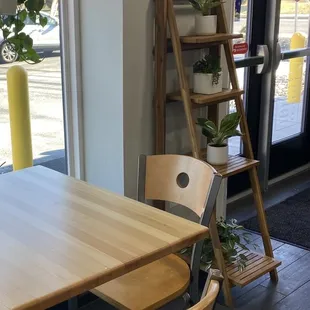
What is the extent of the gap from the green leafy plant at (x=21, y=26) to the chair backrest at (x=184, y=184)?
0.63 metres

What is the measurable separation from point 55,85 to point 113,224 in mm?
1111

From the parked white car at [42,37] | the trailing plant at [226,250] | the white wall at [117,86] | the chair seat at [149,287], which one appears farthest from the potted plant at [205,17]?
the chair seat at [149,287]

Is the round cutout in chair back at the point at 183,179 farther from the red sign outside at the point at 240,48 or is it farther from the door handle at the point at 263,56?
the door handle at the point at 263,56

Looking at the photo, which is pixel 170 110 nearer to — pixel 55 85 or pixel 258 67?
pixel 55 85

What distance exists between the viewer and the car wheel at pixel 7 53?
2.17 m

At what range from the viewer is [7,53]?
7.25 feet

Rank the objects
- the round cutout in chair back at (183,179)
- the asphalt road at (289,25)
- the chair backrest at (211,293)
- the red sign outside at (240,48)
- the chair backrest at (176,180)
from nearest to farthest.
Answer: the chair backrest at (211,293)
the chair backrest at (176,180)
the round cutout in chair back at (183,179)
the red sign outside at (240,48)
the asphalt road at (289,25)

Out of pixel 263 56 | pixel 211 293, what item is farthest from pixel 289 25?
pixel 211 293

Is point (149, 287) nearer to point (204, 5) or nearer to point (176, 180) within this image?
point (176, 180)

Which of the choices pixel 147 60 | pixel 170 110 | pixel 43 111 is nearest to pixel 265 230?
pixel 170 110

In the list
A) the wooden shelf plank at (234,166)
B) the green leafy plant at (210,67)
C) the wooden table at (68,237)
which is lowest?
the wooden shelf plank at (234,166)

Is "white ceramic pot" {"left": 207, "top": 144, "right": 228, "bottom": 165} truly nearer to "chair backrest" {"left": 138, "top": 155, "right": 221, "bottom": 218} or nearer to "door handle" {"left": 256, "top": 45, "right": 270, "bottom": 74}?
"chair backrest" {"left": 138, "top": 155, "right": 221, "bottom": 218}

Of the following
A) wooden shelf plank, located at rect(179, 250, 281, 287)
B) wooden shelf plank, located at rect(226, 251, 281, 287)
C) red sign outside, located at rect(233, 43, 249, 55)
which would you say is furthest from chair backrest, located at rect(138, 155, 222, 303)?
red sign outside, located at rect(233, 43, 249, 55)

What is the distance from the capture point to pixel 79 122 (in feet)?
8.26
